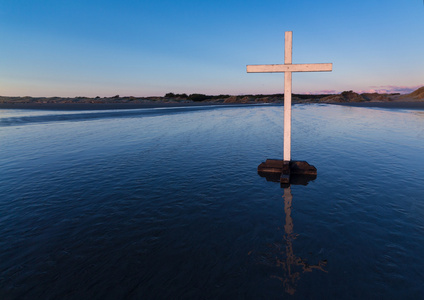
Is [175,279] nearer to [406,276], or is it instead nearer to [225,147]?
[406,276]

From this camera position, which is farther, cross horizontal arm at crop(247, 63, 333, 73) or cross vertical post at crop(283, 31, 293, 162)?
cross vertical post at crop(283, 31, 293, 162)

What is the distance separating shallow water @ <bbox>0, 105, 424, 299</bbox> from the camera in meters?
3.53

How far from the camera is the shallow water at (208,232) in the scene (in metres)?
3.53

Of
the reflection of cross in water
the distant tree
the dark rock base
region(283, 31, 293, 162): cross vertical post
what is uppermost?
the distant tree

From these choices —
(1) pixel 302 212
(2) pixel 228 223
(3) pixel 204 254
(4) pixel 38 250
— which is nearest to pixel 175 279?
(3) pixel 204 254

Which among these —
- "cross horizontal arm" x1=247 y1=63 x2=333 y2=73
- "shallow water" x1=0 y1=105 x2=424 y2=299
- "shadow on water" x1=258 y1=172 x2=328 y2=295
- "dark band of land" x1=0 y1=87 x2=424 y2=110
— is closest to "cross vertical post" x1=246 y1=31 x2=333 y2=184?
"cross horizontal arm" x1=247 y1=63 x2=333 y2=73

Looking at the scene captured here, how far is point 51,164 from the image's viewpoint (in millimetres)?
10477

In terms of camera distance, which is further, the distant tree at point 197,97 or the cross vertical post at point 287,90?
the distant tree at point 197,97

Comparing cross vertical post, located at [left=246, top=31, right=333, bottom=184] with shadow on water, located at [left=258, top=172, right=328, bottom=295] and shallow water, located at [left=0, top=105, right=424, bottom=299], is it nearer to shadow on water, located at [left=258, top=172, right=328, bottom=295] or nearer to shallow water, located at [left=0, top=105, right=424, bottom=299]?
shallow water, located at [left=0, top=105, right=424, bottom=299]

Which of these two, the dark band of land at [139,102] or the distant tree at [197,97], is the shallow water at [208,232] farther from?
the distant tree at [197,97]

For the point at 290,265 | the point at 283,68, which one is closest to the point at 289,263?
the point at 290,265

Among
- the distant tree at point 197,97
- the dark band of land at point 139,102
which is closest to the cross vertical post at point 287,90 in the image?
the dark band of land at point 139,102

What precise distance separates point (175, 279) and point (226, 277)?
844 millimetres

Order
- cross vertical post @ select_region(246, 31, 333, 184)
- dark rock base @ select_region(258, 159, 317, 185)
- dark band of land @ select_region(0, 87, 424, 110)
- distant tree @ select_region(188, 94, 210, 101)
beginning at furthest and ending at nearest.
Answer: distant tree @ select_region(188, 94, 210, 101) → dark band of land @ select_region(0, 87, 424, 110) → dark rock base @ select_region(258, 159, 317, 185) → cross vertical post @ select_region(246, 31, 333, 184)
